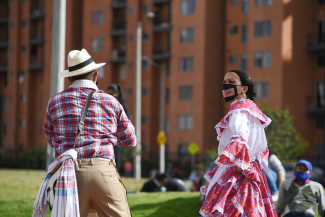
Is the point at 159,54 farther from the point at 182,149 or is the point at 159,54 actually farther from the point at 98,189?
the point at 98,189

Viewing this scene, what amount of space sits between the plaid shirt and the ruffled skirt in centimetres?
113

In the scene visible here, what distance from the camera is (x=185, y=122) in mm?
55969

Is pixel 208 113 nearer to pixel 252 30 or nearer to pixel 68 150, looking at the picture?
pixel 252 30

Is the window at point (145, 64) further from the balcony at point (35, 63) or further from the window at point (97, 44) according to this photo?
the balcony at point (35, 63)

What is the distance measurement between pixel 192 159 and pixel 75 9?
2505cm

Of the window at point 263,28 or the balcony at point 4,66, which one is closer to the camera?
the window at point 263,28

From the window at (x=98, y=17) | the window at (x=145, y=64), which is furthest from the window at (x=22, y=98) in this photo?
the window at (x=145, y=64)

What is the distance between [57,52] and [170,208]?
3886mm

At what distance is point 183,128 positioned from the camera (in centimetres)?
5609

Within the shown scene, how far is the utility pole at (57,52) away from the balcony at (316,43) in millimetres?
39851

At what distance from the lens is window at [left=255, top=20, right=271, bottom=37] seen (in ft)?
167

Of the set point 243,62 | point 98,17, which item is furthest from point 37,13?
point 243,62

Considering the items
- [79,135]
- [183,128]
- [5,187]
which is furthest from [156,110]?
[79,135]

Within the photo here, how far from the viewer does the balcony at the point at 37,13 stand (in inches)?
2818
